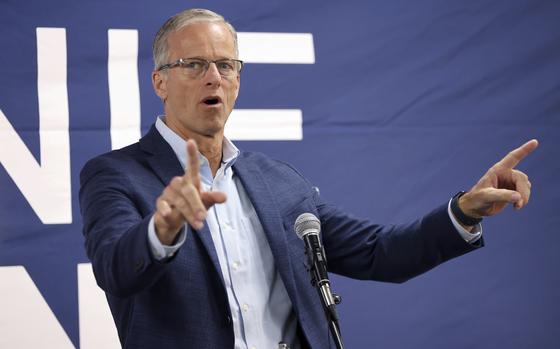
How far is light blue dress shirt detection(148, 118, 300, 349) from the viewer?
1.95 metres

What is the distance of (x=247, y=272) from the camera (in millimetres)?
2008

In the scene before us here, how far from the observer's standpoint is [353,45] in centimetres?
316

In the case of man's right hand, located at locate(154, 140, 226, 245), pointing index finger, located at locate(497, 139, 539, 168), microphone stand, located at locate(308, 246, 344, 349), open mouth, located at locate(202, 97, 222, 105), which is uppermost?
open mouth, located at locate(202, 97, 222, 105)

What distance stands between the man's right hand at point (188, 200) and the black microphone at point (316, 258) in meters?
0.36

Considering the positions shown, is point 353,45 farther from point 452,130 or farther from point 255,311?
point 255,311

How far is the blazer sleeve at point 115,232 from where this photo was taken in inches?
62.5

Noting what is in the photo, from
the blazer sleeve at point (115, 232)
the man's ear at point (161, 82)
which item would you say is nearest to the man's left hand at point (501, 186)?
the blazer sleeve at point (115, 232)

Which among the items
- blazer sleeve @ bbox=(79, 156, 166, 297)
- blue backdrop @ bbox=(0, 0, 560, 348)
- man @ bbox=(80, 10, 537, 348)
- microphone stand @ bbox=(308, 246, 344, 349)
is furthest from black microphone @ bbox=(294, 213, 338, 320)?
blue backdrop @ bbox=(0, 0, 560, 348)

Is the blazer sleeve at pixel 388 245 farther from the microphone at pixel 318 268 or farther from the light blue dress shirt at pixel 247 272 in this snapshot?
the microphone at pixel 318 268

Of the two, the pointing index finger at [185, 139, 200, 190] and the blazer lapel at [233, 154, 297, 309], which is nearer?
the pointing index finger at [185, 139, 200, 190]

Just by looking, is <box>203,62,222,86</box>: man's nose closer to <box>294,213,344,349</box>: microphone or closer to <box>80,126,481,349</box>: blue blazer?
<box>80,126,481,349</box>: blue blazer

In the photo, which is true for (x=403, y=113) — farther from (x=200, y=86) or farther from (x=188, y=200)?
(x=188, y=200)

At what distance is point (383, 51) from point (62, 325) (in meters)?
1.62

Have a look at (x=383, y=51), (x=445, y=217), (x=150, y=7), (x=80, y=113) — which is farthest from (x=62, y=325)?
(x=383, y=51)
